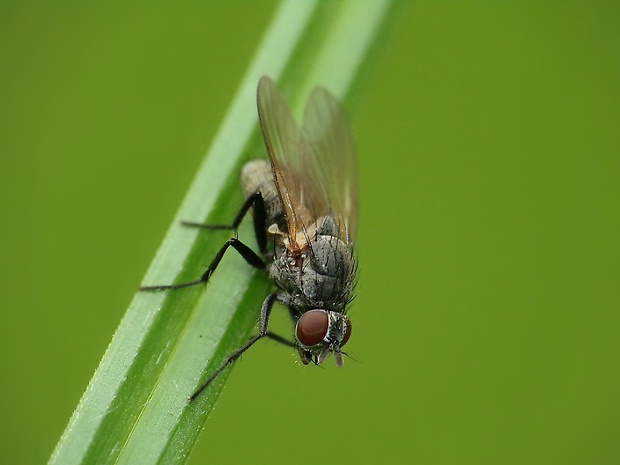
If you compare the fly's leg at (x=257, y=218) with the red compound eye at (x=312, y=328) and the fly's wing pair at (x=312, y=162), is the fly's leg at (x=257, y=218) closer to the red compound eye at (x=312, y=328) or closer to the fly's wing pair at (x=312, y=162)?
the fly's wing pair at (x=312, y=162)

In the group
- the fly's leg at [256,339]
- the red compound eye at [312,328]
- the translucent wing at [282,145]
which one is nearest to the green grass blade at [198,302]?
the fly's leg at [256,339]

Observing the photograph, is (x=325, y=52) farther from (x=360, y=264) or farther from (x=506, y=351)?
(x=506, y=351)

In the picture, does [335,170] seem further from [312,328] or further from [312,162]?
[312,328]

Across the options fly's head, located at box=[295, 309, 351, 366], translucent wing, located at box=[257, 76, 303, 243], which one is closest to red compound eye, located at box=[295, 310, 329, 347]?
fly's head, located at box=[295, 309, 351, 366]

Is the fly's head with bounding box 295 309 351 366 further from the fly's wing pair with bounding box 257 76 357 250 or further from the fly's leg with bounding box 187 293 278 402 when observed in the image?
the fly's wing pair with bounding box 257 76 357 250

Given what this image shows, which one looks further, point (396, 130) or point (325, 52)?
point (396, 130)

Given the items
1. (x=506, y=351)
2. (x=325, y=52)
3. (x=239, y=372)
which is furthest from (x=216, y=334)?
(x=506, y=351)

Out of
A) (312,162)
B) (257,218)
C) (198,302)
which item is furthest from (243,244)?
(312,162)
